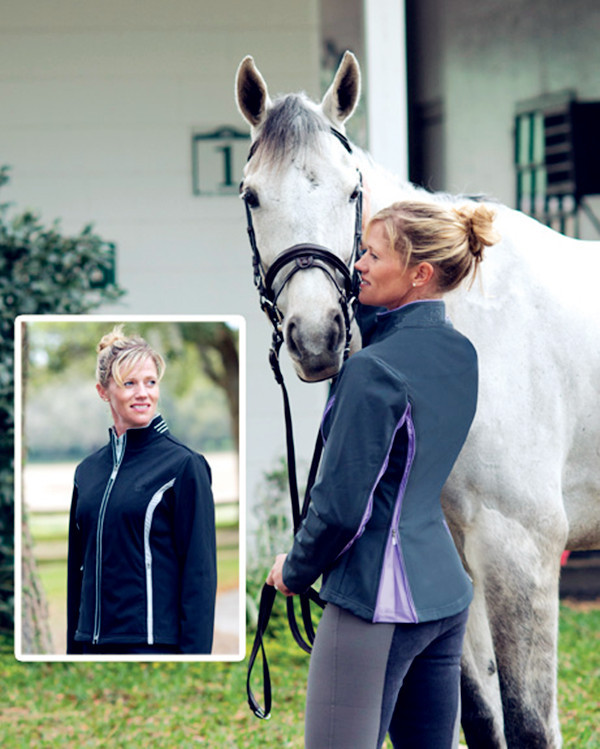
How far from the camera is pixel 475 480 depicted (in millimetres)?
2721

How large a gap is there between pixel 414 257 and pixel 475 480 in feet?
2.74

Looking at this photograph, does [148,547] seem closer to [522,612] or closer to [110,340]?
[110,340]

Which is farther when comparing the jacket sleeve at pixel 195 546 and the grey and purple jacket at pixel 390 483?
the jacket sleeve at pixel 195 546

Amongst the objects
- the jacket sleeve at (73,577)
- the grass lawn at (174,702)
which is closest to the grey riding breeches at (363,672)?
the jacket sleeve at (73,577)

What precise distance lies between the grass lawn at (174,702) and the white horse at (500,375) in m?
1.45

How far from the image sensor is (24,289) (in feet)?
16.9

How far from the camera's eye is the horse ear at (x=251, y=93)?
269cm

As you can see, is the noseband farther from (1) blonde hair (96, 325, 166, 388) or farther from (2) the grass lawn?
(2) the grass lawn

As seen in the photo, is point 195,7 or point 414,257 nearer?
point 414,257

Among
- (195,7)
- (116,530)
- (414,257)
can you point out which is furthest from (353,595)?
(195,7)

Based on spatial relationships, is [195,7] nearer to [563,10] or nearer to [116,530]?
[563,10]

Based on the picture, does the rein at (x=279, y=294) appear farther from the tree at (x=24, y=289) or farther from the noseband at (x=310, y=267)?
the tree at (x=24, y=289)

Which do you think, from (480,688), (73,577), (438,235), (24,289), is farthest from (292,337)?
(24,289)

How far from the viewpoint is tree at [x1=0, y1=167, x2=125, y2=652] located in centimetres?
514
